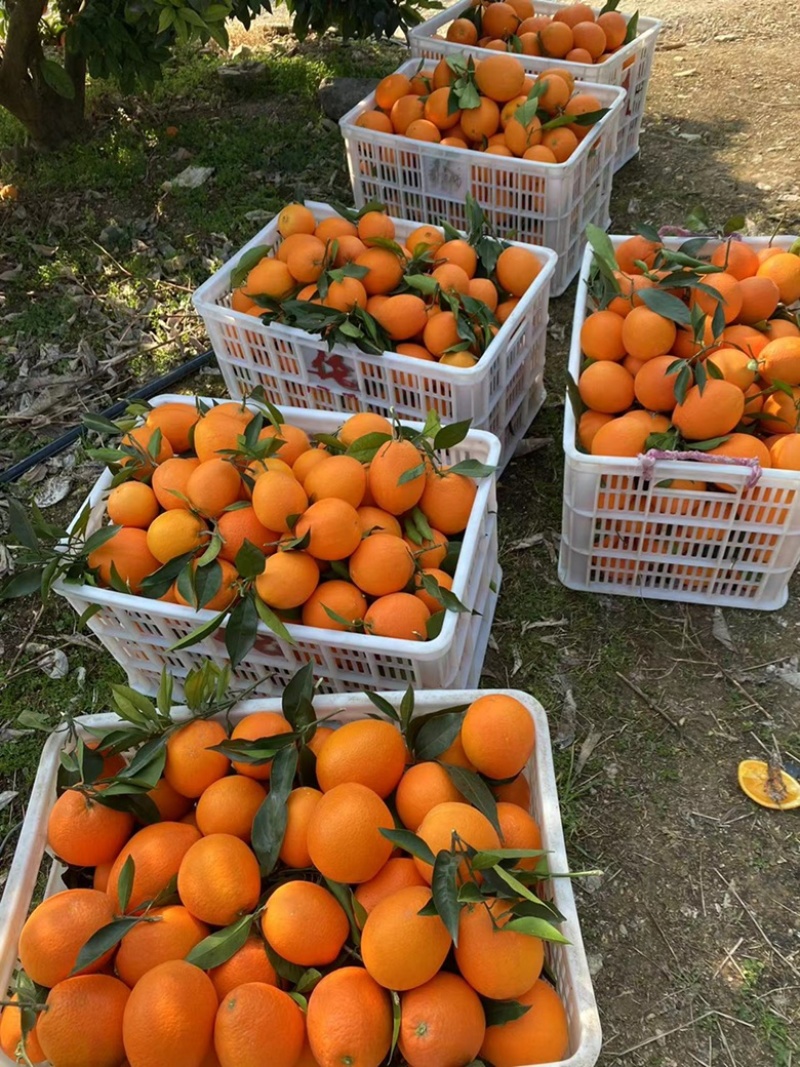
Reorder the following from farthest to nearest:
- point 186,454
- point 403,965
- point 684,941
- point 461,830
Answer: point 186,454 < point 684,941 < point 461,830 < point 403,965

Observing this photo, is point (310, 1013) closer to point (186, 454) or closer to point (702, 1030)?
point (702, 1030)

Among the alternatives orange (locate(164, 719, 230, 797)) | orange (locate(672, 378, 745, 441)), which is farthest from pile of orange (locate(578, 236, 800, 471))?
orange (locate(164, 719, 230, 797))

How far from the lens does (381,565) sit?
1717 millimetres

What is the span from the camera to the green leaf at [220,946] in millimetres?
1238

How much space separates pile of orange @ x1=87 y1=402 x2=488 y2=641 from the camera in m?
1.71

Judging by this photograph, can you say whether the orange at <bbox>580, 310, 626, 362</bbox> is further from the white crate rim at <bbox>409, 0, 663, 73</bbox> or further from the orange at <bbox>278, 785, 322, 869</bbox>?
the white crate rim at <bbox>409, 0, 663, 73</bbox>

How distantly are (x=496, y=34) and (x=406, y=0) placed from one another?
1.67 ft

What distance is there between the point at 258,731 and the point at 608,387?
1.30 meters

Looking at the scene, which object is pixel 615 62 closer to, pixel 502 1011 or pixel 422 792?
pixel 422 792

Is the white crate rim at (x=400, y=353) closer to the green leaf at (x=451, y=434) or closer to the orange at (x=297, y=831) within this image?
the green leaf at (x=451, y=434)

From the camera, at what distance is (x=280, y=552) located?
172 cm

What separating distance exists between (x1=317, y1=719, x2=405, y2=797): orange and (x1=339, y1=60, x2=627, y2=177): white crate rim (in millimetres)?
2379

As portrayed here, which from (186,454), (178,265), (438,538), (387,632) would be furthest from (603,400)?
(178,265)

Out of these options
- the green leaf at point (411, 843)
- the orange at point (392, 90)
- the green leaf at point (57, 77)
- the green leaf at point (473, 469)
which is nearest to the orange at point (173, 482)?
the green leaf at point (473, 469)
